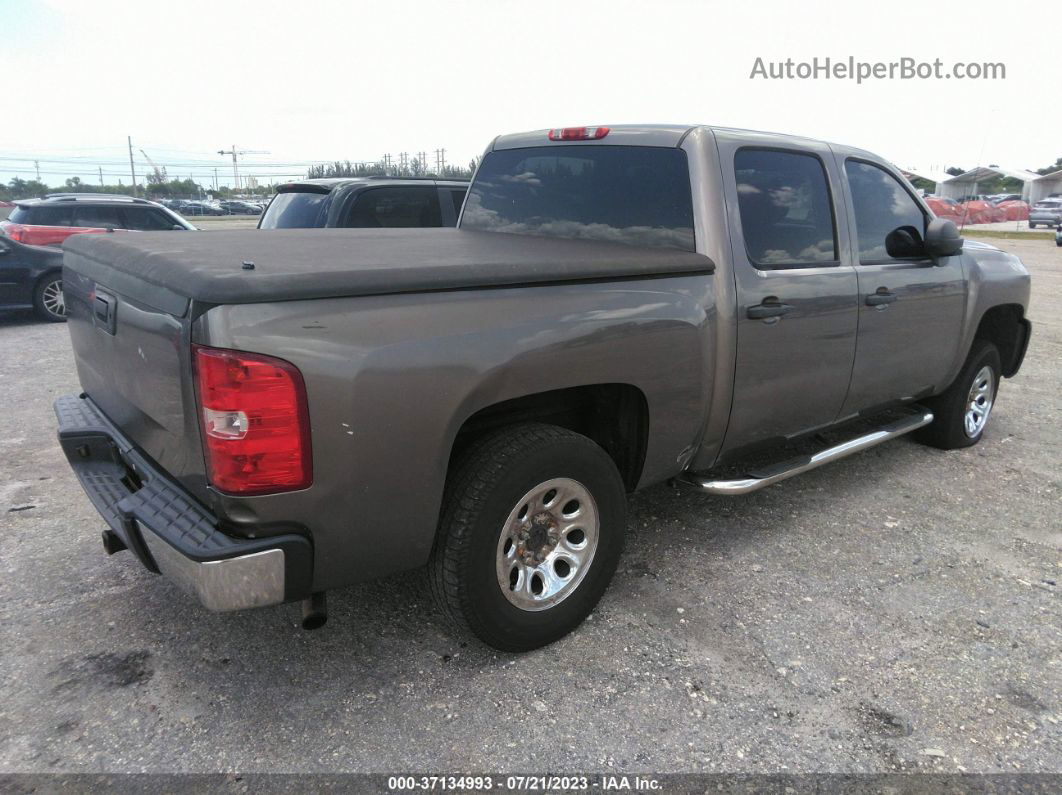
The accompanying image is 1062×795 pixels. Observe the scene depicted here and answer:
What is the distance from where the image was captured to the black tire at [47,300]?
9.66 m

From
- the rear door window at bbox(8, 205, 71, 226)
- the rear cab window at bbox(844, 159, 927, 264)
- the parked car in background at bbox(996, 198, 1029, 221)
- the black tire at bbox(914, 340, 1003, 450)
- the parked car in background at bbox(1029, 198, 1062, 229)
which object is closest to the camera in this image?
the rear cab window at bbox(844, 159, 927, 264)

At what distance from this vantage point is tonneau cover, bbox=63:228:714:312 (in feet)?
6.83

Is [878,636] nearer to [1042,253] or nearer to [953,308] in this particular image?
[953,308]

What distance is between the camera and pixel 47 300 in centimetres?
973

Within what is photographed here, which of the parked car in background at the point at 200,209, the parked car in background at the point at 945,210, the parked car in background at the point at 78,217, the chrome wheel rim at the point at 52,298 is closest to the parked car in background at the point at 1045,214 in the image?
the parked car in background at the point at 945,210

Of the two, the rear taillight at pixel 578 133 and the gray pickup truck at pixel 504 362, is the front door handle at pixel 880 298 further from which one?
the rear taillight at pixel 578 133

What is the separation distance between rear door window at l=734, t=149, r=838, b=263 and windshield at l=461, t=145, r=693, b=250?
0.29 m

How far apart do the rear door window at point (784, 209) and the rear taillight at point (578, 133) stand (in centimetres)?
69

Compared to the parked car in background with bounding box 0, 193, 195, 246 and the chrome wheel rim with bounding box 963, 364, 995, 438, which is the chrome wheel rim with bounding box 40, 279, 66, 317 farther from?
the chrome wheel rim with bounding box 963, 364, 995, 438

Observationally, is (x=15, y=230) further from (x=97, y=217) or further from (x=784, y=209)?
(x=784, y=209)

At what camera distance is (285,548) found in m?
2.15

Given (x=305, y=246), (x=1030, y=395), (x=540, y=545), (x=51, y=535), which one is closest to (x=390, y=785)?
(x=540, y=545)

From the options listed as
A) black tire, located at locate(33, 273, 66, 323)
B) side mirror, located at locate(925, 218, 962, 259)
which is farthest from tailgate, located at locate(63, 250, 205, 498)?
black tire, located at locate(33, 273, 66, 323)

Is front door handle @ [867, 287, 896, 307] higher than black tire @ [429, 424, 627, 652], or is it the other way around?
front door handle @ [867, 287, 896, 307]
